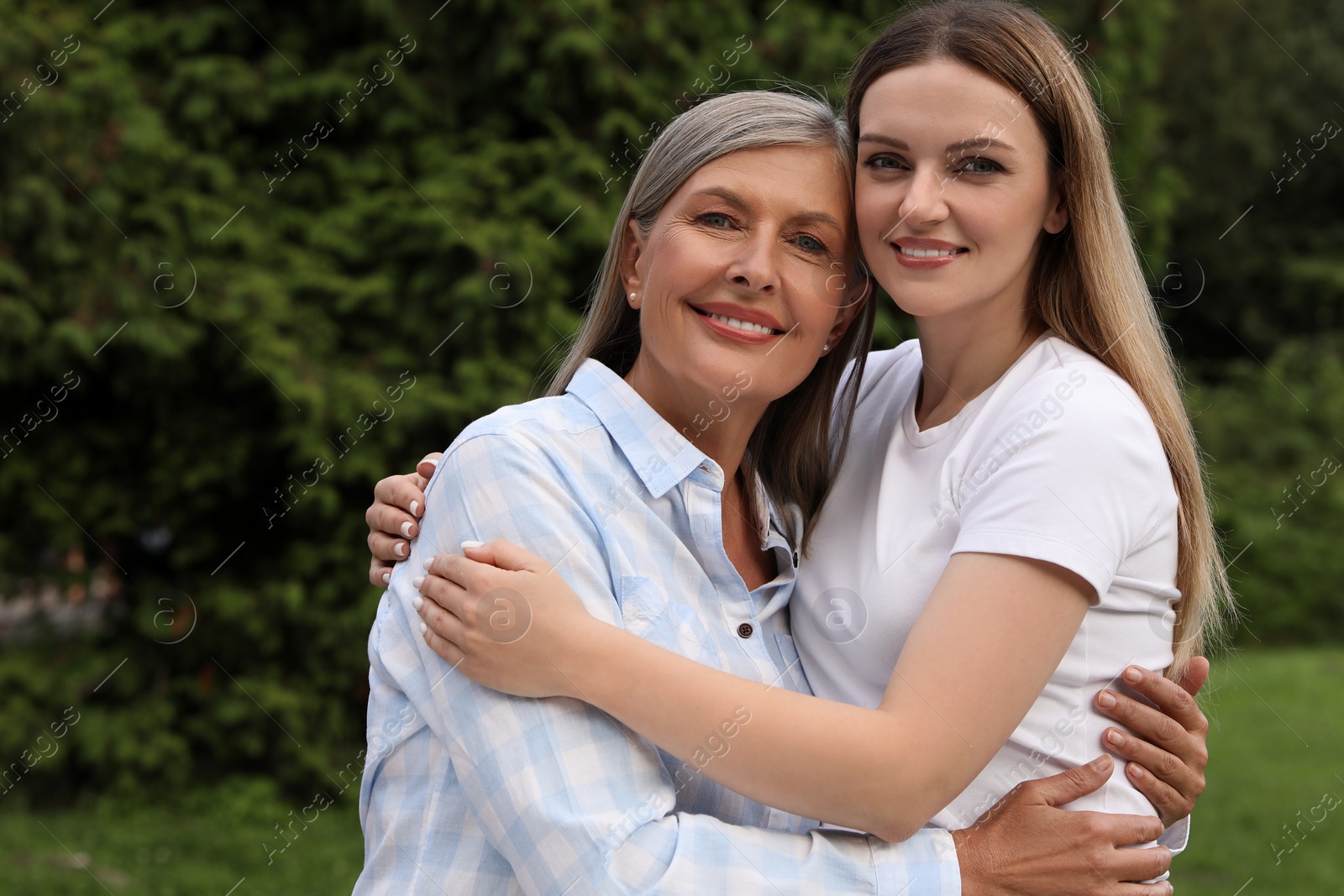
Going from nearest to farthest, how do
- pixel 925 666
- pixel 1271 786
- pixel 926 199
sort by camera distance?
pixel 925 666 < pixel 926 199 < pixel 1271 786

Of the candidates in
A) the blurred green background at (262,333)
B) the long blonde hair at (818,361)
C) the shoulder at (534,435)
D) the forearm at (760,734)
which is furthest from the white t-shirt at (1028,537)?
the blurred green background at (262,333)

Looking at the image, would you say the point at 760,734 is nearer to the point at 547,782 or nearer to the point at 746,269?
the point at 547,782

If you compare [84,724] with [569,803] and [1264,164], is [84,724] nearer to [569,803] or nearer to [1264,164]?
[569,803]

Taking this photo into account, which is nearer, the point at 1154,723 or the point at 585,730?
the point at 585,730

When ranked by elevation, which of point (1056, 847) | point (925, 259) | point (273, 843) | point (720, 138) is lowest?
point (273, 843)

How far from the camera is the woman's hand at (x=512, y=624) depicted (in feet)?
5.56

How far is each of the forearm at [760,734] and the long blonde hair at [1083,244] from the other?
0.78 meters

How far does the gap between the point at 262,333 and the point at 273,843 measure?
2.21 metres

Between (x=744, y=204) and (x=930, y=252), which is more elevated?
(x=744, y=204)

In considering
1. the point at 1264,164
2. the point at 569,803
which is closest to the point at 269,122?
the point at 569,803

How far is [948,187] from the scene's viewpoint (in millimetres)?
2111

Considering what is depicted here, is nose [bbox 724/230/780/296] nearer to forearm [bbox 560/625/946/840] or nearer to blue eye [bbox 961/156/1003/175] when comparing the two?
blue eye [bbox 961/156/1003/175]

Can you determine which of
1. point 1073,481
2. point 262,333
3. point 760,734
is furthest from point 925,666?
point 262,333

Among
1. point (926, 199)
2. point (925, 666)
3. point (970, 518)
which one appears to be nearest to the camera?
point (925, 666)
